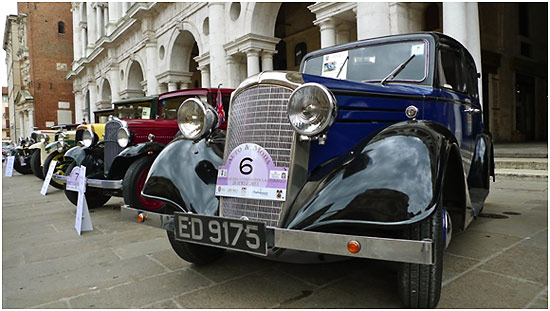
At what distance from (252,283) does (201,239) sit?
55 cm

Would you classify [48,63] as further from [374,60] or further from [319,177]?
[319,177]

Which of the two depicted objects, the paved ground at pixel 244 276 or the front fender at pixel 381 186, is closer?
the front fender at pixel 381 186

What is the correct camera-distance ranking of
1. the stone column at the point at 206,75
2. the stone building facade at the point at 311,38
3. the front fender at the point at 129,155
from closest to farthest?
the front fender at the point at 129,155, the stone building facade at the point at 311,38, the stone column at the point at 206,75

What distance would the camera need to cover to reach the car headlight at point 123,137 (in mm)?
4887

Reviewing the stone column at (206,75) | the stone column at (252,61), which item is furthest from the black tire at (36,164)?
the stone column at (206,75)

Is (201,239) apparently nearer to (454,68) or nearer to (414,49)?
(414,49)

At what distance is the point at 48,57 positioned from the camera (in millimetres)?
39500

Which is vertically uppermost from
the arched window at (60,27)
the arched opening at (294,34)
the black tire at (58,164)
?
the arched window at (60,27)

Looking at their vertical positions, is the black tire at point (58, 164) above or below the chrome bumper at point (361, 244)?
above

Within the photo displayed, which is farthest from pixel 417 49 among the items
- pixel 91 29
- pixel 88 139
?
pixel 91 29

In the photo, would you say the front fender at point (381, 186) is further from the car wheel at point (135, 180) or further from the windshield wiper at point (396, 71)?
the car wheel at point (135, 180)

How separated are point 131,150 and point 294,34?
52.2 feet

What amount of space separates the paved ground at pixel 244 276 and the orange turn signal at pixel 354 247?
0.52 metres

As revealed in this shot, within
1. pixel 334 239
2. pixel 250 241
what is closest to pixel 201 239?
pixel 250 241
